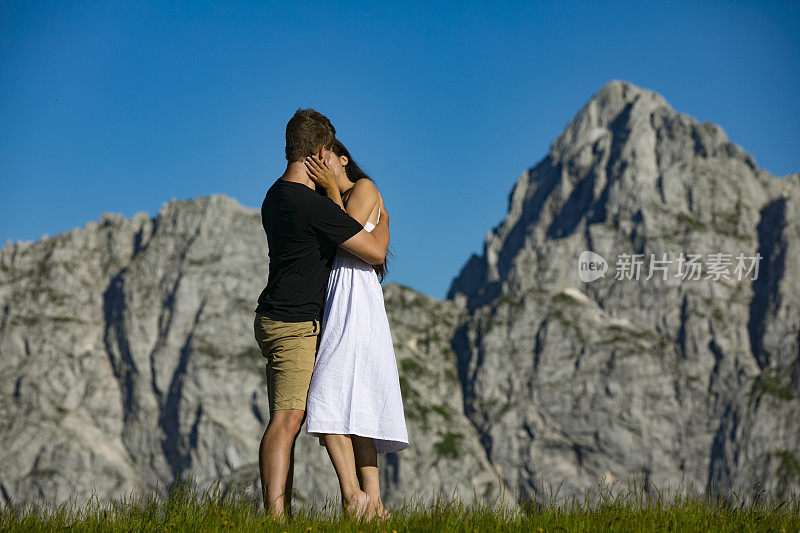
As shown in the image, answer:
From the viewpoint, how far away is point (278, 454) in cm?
741

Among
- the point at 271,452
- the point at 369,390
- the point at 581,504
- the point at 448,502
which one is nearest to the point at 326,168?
the point at 369,390

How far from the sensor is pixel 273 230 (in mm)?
7957

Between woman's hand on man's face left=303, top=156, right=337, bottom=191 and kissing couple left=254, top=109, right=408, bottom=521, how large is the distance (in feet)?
0.04

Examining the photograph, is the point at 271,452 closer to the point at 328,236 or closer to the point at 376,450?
the point at 376,450

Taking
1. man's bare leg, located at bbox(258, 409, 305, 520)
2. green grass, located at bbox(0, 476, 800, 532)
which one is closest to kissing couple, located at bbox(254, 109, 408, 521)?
man's bare leg, located at bbox(258, 409, 305, 520)

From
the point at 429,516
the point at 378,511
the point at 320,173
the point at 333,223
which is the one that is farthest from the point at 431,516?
the point at 320,173

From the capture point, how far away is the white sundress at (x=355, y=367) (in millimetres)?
7488

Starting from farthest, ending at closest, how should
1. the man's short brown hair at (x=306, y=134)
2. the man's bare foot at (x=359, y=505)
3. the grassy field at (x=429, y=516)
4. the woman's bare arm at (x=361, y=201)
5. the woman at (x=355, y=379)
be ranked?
the woman's bare arm at (x=361, y=201)
the man's short brown hair at (x=306, y=134)
the woman at (x=355, y=379)
the man's bare foot at (x=359, y=505)
the grassy field at (x=429, y=516)

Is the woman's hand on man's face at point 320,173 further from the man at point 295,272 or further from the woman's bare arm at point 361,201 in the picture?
the woman's bare arm at point 361,201

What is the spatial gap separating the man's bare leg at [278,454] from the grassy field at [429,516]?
28 cm

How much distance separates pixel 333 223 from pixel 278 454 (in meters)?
2.56

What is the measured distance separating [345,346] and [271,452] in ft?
4.51

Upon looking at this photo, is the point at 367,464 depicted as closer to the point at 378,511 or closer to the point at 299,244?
the point at 378,511

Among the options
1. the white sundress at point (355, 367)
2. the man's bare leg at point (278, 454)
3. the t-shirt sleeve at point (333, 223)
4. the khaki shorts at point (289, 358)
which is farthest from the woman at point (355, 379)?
the t-shirt sleeve at point (333, 223)
